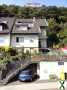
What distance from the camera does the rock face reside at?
36.0 metres

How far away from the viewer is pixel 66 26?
68.6m

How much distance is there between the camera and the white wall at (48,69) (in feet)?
124

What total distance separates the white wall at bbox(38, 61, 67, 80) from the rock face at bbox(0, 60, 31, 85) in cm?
177

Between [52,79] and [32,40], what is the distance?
11.7m

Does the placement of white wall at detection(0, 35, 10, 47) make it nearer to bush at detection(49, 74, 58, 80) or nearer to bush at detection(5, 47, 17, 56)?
bush at detection(5, 47, 17, 56)

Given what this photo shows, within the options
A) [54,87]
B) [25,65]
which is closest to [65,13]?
[25,65]

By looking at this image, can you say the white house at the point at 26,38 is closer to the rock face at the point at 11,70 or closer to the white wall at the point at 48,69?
the rock face at the point at 11,70

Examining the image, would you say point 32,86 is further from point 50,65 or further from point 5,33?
point 5,33

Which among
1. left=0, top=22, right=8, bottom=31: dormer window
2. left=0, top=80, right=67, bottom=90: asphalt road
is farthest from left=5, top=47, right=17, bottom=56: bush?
left=0, top=80, right=67, bottom=90: asphalt road

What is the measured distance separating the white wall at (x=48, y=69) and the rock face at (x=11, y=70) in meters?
1.77

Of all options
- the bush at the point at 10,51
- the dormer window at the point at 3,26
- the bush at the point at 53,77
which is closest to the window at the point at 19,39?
the dormer window at the point at 3,26

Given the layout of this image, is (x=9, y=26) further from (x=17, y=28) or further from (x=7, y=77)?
(x=7, y=77)

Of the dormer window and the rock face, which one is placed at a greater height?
the dormer window

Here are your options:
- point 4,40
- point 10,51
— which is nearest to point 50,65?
point 10,51
